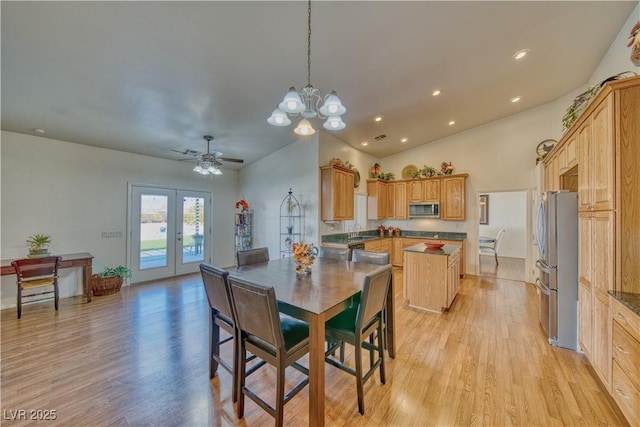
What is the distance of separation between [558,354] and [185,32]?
493 cm

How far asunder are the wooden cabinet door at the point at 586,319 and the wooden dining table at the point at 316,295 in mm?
1731

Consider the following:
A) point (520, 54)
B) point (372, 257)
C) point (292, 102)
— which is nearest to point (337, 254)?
point (372, 257)

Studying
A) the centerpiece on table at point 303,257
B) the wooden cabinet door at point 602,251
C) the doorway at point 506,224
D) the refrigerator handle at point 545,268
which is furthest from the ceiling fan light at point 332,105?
the doorway at point 506,224

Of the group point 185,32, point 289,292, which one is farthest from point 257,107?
point 289,292

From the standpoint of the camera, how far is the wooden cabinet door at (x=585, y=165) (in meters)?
2.22

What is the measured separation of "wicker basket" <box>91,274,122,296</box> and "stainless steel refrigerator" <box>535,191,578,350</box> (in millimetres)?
6657

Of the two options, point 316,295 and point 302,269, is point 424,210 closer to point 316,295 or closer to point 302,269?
point 302,269

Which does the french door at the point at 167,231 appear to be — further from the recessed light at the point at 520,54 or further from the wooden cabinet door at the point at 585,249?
the wooden cabinet door at the point at 585,249

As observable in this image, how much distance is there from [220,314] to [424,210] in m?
5.75

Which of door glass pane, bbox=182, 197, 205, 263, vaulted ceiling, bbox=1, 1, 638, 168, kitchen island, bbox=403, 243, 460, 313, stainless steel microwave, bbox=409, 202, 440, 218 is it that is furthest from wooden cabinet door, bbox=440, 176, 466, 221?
door glass pane, bbox=182, 197, 205, 263

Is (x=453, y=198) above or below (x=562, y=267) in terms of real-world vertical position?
above

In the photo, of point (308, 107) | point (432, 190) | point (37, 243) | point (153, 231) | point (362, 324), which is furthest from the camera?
point (432, 190)

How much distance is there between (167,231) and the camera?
559 centimetres

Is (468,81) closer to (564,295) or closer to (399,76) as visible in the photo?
(399,76)
